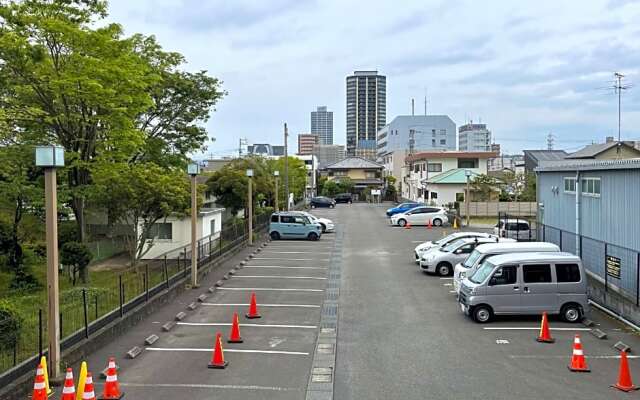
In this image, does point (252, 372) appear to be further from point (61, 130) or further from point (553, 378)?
point (61, 130)

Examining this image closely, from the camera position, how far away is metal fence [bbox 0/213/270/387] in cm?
1089

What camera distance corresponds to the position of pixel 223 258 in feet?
90.4

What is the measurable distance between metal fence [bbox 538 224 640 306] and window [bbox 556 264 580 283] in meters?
1.37

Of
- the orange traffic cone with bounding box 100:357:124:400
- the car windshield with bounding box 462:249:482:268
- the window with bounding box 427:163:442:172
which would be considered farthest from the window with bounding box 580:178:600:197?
the window with bounding box 427:163:442:172

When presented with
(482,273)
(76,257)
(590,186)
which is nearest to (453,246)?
(590,186)

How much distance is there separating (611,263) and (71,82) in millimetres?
16854

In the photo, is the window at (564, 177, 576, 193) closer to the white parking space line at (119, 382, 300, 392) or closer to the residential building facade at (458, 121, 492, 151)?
the white parking space line at (119, 382, 300, 392)

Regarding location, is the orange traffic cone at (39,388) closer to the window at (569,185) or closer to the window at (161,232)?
the window at (569,185)

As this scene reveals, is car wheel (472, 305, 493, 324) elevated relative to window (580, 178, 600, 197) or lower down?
lower down

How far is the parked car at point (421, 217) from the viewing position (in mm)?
46500

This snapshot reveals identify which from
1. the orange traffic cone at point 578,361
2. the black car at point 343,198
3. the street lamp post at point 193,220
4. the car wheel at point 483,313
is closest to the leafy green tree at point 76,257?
the street lamp post at point 193,220

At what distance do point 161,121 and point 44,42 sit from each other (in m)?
11.0

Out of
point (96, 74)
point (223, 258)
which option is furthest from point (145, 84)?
point (223, 258)

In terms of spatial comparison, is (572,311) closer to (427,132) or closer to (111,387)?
(111,387)
